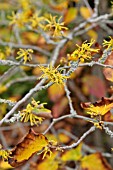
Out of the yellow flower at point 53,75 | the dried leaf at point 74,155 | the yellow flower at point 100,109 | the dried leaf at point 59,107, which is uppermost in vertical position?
the dried leaf at point 59,107

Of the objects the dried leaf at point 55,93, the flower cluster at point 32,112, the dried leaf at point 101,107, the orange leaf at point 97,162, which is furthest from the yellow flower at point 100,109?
the dried leaf at point 55,93

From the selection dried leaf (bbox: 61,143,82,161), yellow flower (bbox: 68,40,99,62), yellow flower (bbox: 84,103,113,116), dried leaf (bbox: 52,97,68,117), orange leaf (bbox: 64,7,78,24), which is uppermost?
orange leaf (bbox: 64,7,78,24)

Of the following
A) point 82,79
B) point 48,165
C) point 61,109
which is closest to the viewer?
point 48,165

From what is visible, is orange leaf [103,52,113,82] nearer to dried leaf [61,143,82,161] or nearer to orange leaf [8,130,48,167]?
orange leaf [8,130,48,167]

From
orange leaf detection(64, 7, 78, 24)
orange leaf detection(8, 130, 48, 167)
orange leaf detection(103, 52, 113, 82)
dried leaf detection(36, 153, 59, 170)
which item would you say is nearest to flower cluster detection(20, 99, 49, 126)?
orange leaf detection(8, 130, 48, 167)

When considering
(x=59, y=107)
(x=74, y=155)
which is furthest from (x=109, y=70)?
(x=59, y=107)

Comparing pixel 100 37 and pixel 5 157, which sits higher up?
pixel 100 37

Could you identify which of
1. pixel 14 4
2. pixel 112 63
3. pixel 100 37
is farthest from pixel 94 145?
pixel 112 63

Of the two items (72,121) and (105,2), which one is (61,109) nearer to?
(72,121)

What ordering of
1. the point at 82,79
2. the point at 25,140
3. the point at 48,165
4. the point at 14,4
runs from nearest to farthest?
the point at 25,140, the point at 48,165, the point at 82,79, the point at 14,4

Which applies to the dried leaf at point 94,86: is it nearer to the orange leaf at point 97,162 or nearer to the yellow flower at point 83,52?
the orange leaf at point 97,162

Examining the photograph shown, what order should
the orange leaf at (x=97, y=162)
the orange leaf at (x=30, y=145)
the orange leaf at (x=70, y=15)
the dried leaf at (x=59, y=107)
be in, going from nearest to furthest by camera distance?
the orange leaf at (x=30, y=145) < the orange leaf at (x=97, y=162) < the orange leaf at (x=70, y=15) < the dried leaf at (x=59, y=107)
